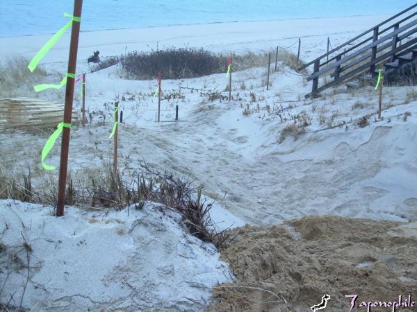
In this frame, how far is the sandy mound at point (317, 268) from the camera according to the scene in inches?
120

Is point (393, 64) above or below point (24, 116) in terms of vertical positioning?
above

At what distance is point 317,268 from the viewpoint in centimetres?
345

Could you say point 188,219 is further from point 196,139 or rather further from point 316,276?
point 196,139

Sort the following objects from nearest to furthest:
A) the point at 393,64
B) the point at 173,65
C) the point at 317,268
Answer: the point at 317,268, the point at 393,64, the point at 173,65

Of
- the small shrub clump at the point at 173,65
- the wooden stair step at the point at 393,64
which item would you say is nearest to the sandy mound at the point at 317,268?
the wooden stair step at the point at 393,64

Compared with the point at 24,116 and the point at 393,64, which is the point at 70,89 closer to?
the point at 24,116

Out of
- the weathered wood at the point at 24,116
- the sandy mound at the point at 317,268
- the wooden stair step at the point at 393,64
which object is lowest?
the sandy mound at the point at 317,268

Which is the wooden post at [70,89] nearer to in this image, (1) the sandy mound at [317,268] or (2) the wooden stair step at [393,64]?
(1) the sandy mound at [317,268]

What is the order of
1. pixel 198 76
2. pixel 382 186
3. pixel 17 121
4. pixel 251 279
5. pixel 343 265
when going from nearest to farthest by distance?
1. pixel 251 279
2. pixel 343 265
3. pixel 382 186
4. pixel 17 121
5. pixel 198 76

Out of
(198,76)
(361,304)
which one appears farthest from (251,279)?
(198,76)

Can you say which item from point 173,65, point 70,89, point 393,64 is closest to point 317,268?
point 70,89

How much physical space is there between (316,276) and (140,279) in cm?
132

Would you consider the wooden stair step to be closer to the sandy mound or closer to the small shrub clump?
the sandy mound

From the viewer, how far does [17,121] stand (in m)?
7.89
